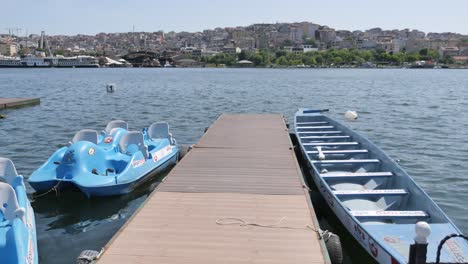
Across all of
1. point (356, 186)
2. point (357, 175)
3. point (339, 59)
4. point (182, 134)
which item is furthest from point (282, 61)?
point (357, 175)

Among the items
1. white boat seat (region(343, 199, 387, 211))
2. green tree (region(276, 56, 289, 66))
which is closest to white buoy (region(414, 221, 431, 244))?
white boat seat (region(343, 199, 387, 211))

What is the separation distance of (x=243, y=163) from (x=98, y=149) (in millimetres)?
3824

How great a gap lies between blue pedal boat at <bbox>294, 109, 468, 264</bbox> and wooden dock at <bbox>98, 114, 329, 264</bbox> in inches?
36.4

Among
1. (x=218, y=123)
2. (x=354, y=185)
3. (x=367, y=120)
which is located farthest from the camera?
(x=367, y=120)

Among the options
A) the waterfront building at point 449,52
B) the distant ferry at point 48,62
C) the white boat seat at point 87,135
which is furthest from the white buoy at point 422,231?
the waterfront building at point 449,52

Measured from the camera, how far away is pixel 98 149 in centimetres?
1205

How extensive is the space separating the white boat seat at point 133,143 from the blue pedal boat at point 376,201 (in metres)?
4.72

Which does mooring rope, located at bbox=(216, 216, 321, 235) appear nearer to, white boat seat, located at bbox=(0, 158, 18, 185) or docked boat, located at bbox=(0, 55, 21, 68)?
white boat seat, located at bbox=(0, 158, 18, 185)

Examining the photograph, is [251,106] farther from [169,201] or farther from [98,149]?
[169,201]

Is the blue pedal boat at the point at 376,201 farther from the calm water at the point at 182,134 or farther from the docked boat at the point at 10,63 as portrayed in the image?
the docked boat at the point at 10,63

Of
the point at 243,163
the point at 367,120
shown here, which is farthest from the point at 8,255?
the point at 367,120

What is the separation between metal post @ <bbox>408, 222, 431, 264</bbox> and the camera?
4973mm

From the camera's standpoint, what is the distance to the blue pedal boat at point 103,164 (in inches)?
438

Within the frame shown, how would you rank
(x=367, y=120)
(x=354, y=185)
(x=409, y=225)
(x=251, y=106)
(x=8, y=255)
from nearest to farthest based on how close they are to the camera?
(x=8, y=255), (x=409, y=225), (x=354, y=185), (x=367, y=120), (x=251, y=106)
